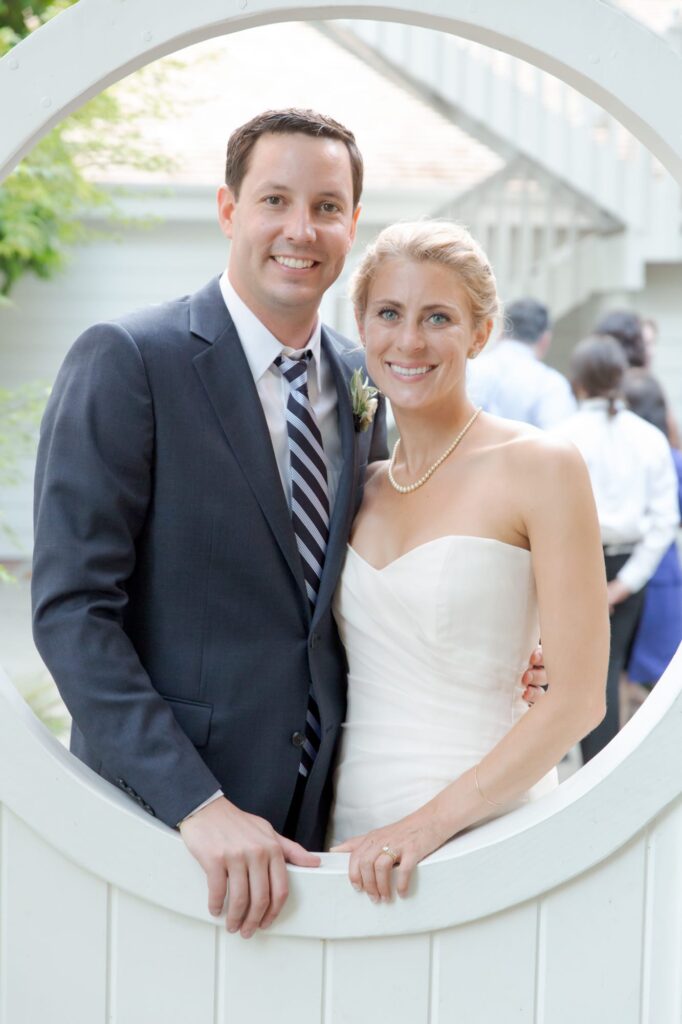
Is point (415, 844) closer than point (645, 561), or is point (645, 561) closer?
point (415, 844)

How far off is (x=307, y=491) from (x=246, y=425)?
0.55 feet

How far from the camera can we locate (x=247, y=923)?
2.01m

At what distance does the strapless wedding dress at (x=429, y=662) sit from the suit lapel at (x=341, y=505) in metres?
0.06

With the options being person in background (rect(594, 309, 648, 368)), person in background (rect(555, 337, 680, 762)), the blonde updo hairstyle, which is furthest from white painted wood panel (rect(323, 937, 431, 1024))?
person in background (rect(594, 309, 648, 368))

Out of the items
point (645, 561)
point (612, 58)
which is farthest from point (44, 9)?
point (612, 58)

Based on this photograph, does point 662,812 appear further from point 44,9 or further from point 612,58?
point 44,9

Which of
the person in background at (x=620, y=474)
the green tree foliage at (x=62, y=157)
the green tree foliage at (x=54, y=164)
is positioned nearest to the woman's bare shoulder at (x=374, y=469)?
the person in background at (x=620, y=474)

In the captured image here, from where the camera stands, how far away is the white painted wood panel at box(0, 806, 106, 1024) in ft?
6.79

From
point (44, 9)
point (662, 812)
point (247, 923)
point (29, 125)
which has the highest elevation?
point (44, 9)

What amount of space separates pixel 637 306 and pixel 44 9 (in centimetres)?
597

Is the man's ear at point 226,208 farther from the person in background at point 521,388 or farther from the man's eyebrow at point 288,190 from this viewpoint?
the person in background at point 521,388

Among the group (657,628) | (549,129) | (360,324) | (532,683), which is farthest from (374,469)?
(549,129)

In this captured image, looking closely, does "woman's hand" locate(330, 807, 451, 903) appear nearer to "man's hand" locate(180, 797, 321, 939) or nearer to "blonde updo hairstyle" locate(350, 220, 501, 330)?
"man's hand" locate(180, 797, 321, 939)

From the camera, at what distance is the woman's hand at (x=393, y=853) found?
1.99 m
